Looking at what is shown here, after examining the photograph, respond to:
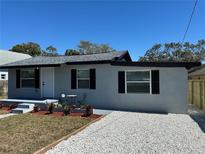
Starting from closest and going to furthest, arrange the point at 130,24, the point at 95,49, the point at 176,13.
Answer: the point at 176,13 < the point at 130,24 < the point at 95,49

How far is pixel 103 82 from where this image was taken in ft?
37.6

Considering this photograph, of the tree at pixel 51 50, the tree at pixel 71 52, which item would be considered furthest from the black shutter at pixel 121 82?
the tree at pixel 51 50

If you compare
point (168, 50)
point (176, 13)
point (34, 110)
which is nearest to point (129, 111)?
point (34, 110)

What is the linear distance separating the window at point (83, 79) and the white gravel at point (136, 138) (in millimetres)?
4623

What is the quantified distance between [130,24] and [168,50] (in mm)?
23685

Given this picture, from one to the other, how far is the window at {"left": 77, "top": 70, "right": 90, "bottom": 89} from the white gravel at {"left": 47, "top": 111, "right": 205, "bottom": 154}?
15.2 feet

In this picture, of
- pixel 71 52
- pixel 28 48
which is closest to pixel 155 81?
pixel 71 52

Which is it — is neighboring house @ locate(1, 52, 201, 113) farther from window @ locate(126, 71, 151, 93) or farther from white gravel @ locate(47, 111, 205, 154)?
white gravel @ locate(47, 111, 205, 154)

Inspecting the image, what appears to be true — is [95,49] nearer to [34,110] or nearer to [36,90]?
[36,90]

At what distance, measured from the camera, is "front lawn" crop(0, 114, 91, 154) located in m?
5.00

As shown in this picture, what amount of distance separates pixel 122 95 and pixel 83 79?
2.90 meters

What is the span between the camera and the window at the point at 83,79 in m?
12.1

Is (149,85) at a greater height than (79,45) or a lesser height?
lesser

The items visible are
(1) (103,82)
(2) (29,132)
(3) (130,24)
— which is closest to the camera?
(2) (29,132)
